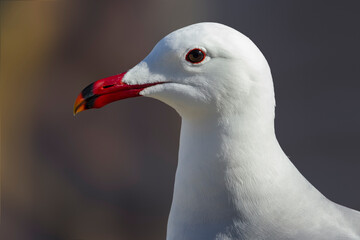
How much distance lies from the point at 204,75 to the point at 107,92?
0.80 feet

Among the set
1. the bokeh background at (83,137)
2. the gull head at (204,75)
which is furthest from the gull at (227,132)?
the bokeh background at (83,137)

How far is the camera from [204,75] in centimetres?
144

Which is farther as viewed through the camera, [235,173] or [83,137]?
[83,137]

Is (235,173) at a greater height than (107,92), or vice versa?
(107,92)

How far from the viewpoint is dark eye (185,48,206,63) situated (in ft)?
4.68

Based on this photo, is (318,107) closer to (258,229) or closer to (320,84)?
(320,84)

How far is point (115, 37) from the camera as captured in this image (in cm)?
360

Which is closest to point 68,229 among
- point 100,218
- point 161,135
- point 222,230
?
point 100,218

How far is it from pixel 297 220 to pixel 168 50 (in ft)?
1.73

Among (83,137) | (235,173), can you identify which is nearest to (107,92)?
(235,173)

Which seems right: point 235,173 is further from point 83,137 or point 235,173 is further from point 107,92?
point 83,137

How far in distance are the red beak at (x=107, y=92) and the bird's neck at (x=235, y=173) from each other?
0.54 ft

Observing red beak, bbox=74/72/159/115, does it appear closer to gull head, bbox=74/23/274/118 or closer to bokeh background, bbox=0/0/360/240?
gull head, bbox=74/23/274/118

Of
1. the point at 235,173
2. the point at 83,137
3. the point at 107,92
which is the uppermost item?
the point at 83,137
